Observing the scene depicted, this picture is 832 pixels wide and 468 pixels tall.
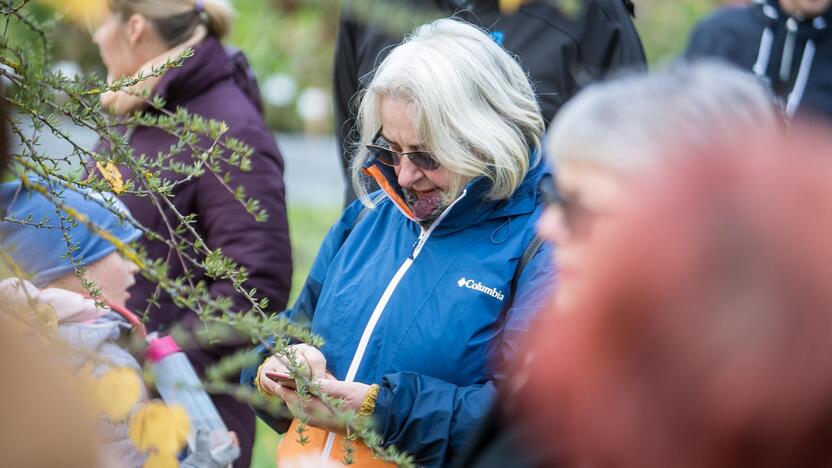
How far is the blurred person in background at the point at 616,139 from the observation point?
1.11m

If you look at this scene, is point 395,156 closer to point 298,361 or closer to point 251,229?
point 298,361

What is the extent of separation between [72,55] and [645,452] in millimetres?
11216

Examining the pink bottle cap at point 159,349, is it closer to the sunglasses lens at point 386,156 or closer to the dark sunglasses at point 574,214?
the sunglasses lens at point 386,156

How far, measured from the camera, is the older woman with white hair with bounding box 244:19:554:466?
215 cm

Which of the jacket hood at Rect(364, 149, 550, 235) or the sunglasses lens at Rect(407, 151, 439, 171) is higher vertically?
the sunglasses lens at Rect(407, 151, 439, 171)

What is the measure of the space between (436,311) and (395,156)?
0.40 m

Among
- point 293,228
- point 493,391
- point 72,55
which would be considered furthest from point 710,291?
point 72,55

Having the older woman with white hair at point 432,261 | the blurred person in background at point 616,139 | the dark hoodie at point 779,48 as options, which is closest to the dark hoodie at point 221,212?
the older woman with white hair at point 432,261

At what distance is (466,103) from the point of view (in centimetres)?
237

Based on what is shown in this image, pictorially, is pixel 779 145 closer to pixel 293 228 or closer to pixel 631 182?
pixel 631 182

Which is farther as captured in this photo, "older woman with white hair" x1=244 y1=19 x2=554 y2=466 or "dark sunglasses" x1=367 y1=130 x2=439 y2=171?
"dark sunglasses" x1=367 y1=130 x2=439 y2=171

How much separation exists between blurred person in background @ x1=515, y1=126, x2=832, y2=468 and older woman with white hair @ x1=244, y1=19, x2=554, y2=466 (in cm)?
109

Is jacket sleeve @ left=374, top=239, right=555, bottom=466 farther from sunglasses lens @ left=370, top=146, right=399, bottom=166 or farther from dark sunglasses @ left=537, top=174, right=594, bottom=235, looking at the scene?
dark sunglasses @ left=537, top=174, right=594, bottom=235

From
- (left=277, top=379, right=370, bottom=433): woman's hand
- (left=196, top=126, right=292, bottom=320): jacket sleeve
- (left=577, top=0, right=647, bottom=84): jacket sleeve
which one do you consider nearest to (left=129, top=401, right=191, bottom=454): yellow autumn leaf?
(left=277, top=379, right=370, bottom=433): woman's hand
